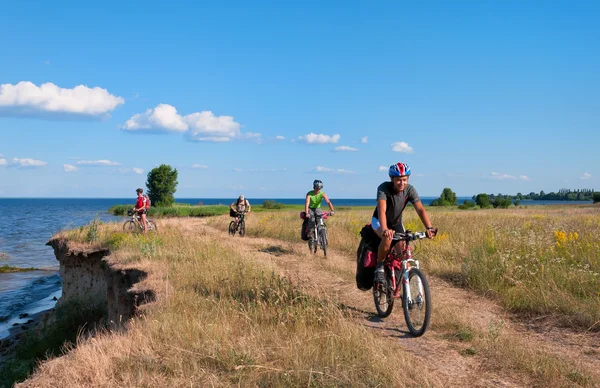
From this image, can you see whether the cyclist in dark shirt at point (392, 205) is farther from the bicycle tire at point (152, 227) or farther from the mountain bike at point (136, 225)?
the bicycle tire at point (152, 227)

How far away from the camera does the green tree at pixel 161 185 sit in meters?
78.1

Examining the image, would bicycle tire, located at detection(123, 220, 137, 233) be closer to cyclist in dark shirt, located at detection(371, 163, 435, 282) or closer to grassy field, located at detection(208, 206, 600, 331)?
grassy field, located at detection(208, 206, 600, 331)

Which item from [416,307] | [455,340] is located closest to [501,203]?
[416,307]

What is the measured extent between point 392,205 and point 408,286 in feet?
3.72

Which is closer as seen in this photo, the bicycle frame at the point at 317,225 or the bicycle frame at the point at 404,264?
the bicycle frame at the point at 404,264

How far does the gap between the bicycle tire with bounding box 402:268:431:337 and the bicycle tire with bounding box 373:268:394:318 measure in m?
0.54

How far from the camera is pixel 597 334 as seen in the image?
617 centimetres

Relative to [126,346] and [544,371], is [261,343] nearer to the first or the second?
[126,346]

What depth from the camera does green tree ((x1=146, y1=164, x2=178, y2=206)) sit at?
78.1 metres

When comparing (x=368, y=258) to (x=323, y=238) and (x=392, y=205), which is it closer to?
(x=392, y=205)

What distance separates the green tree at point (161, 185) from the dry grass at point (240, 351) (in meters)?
73.1

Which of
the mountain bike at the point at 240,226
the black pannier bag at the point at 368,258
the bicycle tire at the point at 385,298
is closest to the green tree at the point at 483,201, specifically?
the mountain bike at the point at 240,226

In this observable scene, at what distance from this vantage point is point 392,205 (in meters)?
6.72

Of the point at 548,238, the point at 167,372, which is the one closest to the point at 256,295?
the point at 167,372
